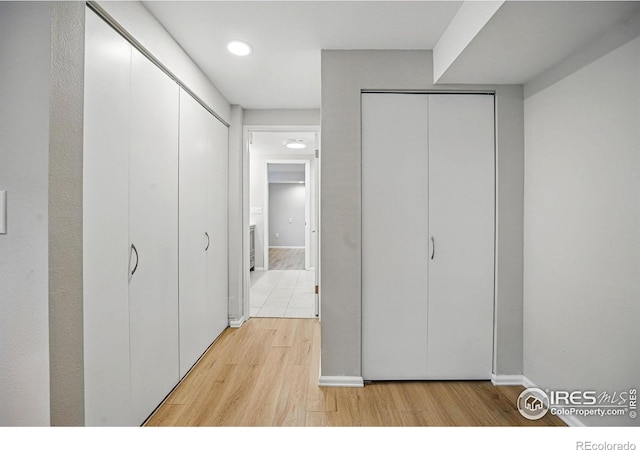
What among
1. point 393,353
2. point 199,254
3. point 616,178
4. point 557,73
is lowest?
point 393,353

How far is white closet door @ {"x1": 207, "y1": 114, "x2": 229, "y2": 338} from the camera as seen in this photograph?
290cm

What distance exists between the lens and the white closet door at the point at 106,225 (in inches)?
55.3

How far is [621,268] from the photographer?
4.99ft

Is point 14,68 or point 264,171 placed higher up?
→ point 264,171

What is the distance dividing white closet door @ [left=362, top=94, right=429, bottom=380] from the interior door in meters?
1.29

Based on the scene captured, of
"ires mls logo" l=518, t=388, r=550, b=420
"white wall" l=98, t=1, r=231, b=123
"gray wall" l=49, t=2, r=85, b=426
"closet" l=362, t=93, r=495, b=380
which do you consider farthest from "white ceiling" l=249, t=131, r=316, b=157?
"ires mls logo" l=518, t=388, r=550, b=420

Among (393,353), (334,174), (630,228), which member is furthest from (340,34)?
(393,353)

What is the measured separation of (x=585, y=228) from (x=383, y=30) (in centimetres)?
161

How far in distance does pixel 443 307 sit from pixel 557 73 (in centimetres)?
163

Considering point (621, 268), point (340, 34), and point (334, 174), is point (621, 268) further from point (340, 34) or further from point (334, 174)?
point (340, 34)
